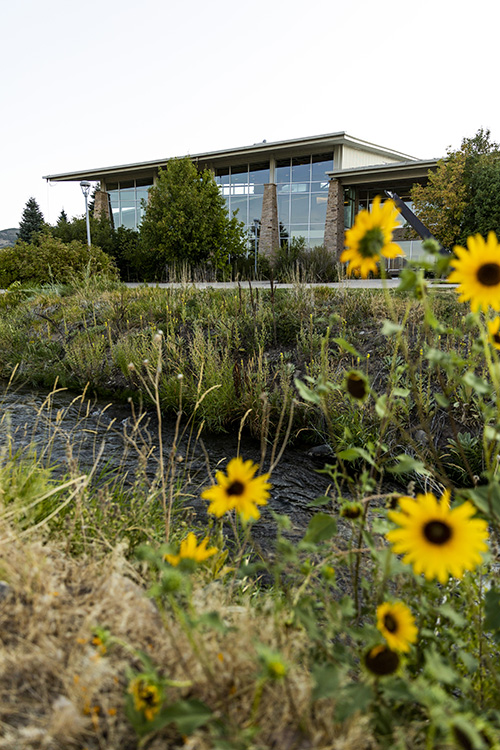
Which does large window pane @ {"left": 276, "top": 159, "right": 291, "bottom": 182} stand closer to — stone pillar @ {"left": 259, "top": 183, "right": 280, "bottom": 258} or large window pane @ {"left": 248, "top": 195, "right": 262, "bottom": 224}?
stone pillar @ {"left": 259, "top": 183, "right": 280, "bottom": 258}

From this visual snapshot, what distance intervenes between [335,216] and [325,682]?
83.4 ft

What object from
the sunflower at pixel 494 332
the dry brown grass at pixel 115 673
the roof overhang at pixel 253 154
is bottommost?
the dry brown grass at pixel 115 673

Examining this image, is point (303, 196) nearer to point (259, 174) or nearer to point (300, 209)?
point (300, 209)

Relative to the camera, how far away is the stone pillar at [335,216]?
2447 centimetres

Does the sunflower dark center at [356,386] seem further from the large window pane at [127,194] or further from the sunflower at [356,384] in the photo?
the large window pane at [127,194]

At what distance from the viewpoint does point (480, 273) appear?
1.21 m

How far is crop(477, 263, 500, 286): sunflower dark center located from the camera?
47.0 inches

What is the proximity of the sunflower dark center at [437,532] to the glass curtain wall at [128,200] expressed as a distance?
32633 millimetres

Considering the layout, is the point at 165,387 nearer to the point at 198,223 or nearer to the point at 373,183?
the point at 198,223

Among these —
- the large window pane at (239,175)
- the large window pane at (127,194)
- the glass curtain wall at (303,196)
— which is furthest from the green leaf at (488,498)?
the large window pane at (127,194)

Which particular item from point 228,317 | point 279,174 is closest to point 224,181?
point 279,174

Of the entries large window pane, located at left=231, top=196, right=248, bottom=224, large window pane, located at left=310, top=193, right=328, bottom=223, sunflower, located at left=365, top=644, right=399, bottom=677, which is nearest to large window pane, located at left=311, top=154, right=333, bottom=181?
large window pane, located at left=310, top=193, right=328, bottom=223

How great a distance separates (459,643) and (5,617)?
4.10 feet

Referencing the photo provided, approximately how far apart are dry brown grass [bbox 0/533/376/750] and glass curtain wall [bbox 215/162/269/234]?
27.4 m
